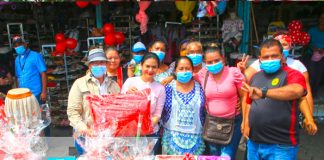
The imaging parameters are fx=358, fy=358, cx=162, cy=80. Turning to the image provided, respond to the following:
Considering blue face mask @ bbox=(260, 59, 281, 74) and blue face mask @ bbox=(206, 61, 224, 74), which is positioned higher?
blue face mask @ bbox=(260, 59, 281, 74)

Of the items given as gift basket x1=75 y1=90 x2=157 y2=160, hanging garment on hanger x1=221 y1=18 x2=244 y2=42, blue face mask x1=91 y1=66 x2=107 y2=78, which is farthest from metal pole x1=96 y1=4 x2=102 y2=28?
gift basket x1=75 y1=90 x2=157 y2=160

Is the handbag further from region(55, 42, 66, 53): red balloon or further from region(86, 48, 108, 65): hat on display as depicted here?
region(55, 42, 66, 53): red balloon

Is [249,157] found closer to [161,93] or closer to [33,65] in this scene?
[161,93]

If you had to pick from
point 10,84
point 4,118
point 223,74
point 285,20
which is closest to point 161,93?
point 223,74

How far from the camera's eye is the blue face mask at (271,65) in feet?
10.2

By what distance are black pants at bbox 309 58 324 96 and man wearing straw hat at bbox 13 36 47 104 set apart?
5.09m

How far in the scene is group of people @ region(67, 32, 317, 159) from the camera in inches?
123

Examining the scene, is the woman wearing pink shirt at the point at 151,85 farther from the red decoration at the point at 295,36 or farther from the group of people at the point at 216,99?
the red decoration at the point at 295,36

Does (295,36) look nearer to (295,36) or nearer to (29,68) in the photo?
(295,36)

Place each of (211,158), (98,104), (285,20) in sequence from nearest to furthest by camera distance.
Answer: (98,104), (211,158), (285,20)

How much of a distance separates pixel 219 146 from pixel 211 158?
2.30 feet

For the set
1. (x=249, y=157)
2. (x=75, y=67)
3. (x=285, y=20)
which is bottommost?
(x=249, y=157)

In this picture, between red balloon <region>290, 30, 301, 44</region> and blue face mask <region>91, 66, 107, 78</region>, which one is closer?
blue face mask <region>91, 66, 107, 78</region>

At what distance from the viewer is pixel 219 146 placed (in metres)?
3.67
